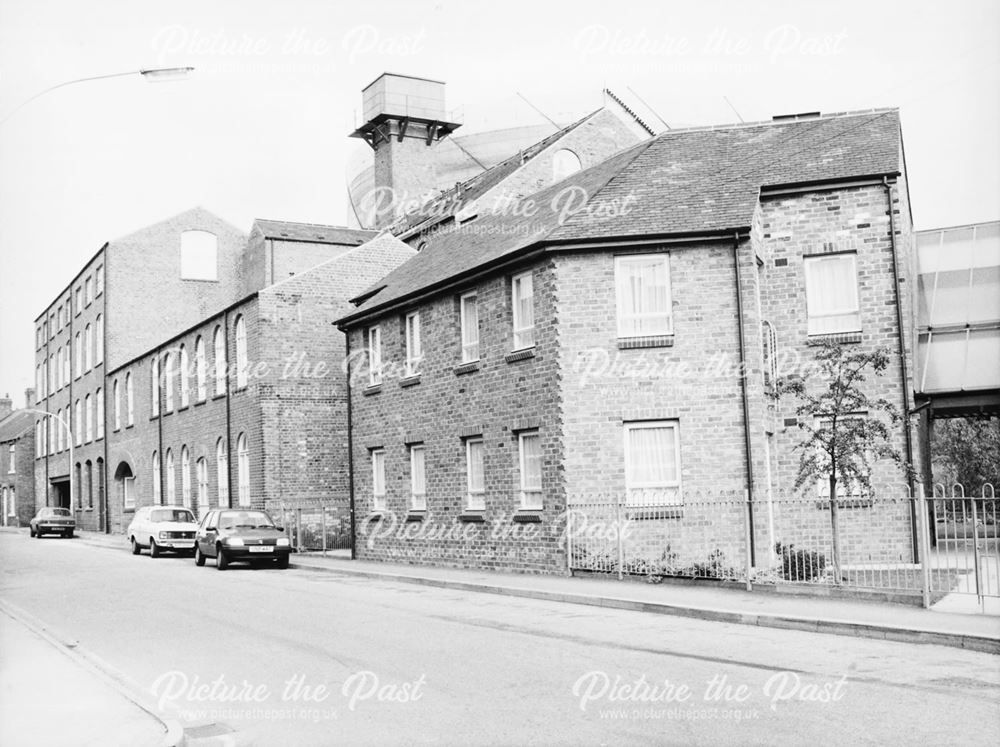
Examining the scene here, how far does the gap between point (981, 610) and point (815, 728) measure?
6.36m

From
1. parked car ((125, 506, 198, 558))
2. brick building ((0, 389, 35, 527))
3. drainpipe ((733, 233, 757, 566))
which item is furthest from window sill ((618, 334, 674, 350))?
brick building ((0, 389, 35, 527))

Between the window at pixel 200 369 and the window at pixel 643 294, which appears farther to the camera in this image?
the window at pixel 200 369

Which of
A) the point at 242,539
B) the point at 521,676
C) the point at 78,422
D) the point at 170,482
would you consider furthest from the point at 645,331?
the point at 78,422

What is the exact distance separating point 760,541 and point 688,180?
7.40 metres

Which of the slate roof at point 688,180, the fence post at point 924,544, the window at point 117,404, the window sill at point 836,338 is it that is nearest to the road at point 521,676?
the fence post at point 924,544

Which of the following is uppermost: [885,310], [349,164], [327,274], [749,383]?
[349,164]

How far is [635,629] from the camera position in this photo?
1268 cm

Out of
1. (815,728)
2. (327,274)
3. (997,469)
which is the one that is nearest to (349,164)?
(327,274)

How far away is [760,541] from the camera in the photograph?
18156 millimetres

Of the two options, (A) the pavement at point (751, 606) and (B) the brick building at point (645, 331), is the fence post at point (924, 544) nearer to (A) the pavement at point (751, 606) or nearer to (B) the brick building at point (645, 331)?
(A) the pavement at point (751, 606)

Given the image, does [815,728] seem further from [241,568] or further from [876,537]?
[241,568]

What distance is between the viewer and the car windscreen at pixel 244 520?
25.6 metres

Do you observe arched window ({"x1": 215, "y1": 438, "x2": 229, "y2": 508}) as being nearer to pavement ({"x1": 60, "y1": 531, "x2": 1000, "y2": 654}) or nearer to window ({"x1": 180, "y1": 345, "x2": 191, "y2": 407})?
window ({"x1": 180, "y1": 345, "x2": 191, "y2": 407})

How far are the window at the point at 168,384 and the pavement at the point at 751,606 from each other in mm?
23496
